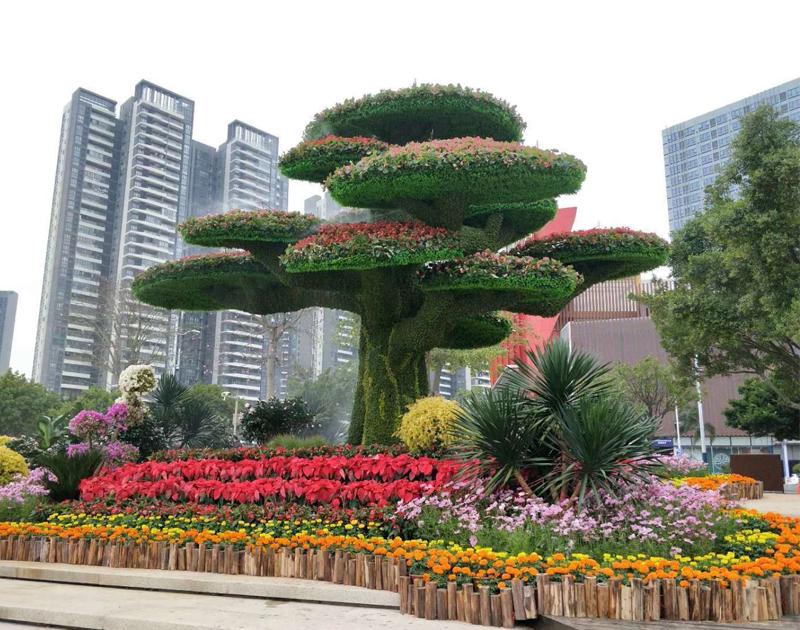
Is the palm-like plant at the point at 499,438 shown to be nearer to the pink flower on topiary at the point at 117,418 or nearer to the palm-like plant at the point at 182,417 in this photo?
the pink flower on topiary at the point at 117,418

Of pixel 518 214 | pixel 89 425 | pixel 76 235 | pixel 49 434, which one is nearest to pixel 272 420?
pixel 89 425

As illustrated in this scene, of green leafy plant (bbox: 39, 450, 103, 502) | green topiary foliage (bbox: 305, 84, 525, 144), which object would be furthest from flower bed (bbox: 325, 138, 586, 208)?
green leafy plant (bbox: 39, 450, 103, 502)

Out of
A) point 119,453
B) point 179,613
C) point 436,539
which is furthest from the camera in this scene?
point 119,453

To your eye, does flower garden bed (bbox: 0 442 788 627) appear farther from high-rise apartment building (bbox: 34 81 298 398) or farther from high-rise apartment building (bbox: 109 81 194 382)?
high-rise apartment building (bbox: 109 81 194 382)

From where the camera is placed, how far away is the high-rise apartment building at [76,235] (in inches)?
2131

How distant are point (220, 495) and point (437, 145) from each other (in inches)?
225

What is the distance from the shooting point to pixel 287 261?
10.2 metres

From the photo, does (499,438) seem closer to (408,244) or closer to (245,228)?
(408,244)

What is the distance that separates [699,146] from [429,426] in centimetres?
9172

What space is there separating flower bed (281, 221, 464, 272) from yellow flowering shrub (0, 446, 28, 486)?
659 cm

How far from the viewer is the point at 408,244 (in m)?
9.79

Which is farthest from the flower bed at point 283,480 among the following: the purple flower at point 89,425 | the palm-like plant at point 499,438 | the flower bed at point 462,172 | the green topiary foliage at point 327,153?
the green topiary foliage at point 327,153

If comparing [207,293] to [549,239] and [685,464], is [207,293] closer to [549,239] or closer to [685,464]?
[549,239]

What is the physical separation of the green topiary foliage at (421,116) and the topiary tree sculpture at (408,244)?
0.08 feet
